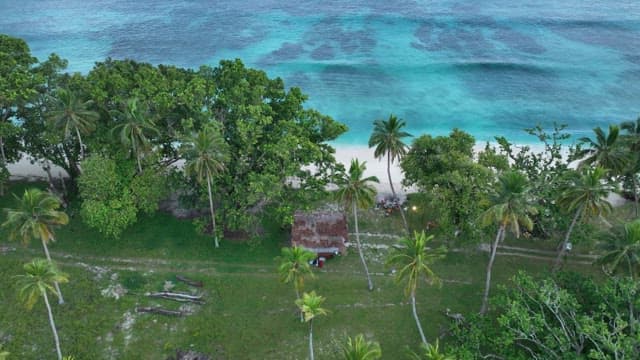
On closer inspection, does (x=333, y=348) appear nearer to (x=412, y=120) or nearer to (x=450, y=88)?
(x=412, y=120)

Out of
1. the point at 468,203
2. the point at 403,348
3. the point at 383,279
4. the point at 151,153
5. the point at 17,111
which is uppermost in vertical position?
the point at 17,111

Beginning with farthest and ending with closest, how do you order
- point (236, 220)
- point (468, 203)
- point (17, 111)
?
point (17, 111) < point (236, 220) < point (468, 203)

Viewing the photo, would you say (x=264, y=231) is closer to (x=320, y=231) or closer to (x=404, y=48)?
(x=320, y=231)

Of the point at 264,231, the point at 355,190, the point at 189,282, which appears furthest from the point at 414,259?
the point at 189,282

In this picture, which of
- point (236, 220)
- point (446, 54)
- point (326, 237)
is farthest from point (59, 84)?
point (446, 54)

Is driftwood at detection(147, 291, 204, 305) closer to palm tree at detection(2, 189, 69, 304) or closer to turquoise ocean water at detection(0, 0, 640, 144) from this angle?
palm tree at detection(2, 189, 69, 304)

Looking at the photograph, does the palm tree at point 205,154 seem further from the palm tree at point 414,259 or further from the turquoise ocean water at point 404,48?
the turquoise ocean water at point 404,48

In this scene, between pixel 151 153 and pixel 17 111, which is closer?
pixel 151 153
